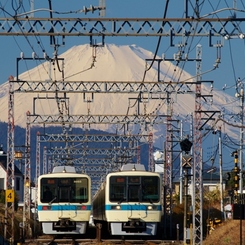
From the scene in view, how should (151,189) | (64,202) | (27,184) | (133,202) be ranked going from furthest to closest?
(27,184) < (64,202) < (151,189) < (133,202)

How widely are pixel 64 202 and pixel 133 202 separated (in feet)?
8.27

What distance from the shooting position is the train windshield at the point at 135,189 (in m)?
34.5

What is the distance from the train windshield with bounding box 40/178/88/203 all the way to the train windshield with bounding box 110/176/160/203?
52.4 inches

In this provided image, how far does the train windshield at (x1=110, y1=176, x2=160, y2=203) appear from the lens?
113 feet

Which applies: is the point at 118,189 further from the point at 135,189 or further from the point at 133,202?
the point at 133,202

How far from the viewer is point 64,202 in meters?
35.2

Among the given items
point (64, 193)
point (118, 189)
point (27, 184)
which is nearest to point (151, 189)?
point (118, 189)

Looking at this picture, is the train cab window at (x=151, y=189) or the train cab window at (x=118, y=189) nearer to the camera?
the train cab window at (x=151, y=189)

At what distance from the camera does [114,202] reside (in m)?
34.6

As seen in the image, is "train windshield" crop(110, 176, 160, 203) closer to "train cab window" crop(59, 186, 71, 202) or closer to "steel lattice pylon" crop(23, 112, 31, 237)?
"train cab window" crop(59, 186, 71, 202)

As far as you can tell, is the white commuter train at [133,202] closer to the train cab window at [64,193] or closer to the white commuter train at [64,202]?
the white commuter train at [64,202]

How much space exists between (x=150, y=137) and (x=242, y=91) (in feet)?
41.1

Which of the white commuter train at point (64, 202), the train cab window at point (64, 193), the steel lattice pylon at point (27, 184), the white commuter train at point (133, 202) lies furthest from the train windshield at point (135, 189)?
the steel lattice pylon at point (27, 184)

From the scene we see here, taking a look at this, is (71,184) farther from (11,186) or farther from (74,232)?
(11,186)
